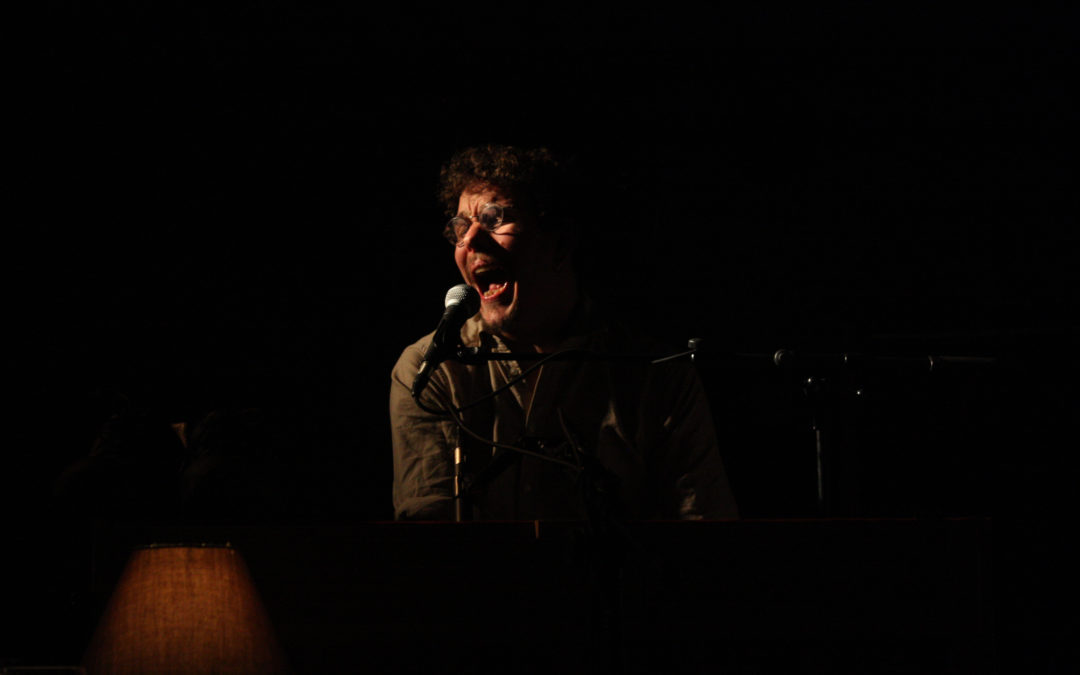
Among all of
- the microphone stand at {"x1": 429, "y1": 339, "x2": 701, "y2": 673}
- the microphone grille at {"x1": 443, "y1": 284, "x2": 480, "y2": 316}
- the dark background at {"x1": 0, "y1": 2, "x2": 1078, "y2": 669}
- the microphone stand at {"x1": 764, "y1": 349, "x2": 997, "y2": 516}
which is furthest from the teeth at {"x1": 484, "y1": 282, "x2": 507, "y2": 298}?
the microphone stand at {"x1": 429, "y1": 339, "x2": 701, "y2": 673}

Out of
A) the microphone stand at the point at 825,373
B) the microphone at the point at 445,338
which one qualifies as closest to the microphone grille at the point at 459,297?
the microphone at the point at 445,338

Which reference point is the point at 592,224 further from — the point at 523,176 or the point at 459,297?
the point at 459,297

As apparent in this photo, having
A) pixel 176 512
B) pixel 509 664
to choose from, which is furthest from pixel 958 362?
pixel 176 512

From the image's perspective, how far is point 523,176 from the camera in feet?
10.1

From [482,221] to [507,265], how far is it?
144 mm

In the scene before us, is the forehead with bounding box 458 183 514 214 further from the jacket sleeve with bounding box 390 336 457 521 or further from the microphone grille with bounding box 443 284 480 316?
the microphone grille with bounding box 443 284 480 316

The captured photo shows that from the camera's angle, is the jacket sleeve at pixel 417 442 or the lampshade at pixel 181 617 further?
the jacket sleeve at pixel 417 442

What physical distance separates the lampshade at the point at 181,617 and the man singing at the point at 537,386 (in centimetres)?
124

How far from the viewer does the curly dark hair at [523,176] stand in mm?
3086

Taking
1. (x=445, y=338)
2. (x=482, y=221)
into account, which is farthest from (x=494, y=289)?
(x=445, y=338)

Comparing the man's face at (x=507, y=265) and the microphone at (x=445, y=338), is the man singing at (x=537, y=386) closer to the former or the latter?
the man's face at (x=507, y=265)

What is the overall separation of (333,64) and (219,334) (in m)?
0.90

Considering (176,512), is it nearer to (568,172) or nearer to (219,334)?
(219,334)

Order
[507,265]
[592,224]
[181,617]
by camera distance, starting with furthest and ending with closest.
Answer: [592,224], [507,265], [181,617]
